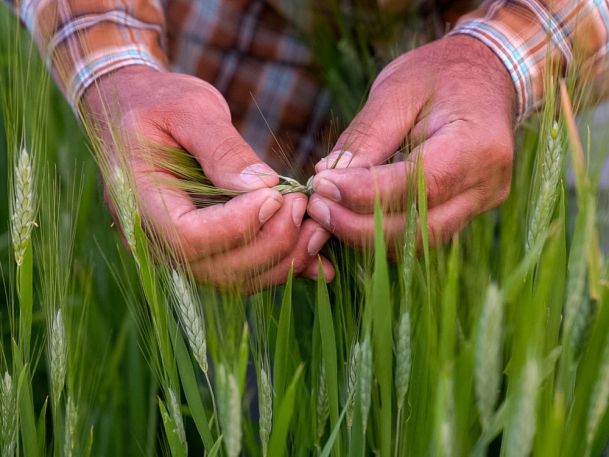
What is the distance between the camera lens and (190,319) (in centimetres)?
51

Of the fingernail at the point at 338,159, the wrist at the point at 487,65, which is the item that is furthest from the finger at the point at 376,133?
the wrist at the point at 487,65

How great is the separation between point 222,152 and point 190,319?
0.19 metres

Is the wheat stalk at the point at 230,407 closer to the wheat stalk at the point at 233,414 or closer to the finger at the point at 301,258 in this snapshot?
Answer: the wheat stalk at the point at 233,414

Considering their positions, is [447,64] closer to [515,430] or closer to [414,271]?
[414,271]

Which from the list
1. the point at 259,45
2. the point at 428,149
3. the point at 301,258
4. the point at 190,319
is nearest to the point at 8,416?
Result: the point at 190,319

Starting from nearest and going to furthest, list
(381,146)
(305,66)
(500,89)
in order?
(381,146), (500,89), (305,66)

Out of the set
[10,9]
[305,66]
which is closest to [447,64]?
[305,66]

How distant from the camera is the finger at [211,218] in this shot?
0.60 meters

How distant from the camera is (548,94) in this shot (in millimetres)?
559

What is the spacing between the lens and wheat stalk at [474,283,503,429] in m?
0.39

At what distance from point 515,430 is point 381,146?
1.01 ft

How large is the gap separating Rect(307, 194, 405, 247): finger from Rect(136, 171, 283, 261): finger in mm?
34

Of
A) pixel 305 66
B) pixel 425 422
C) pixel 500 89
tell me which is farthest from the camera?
pixel 305 66

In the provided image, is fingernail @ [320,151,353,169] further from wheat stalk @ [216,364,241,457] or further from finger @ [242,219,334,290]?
wheat stalk @ [216,364,241,457]
